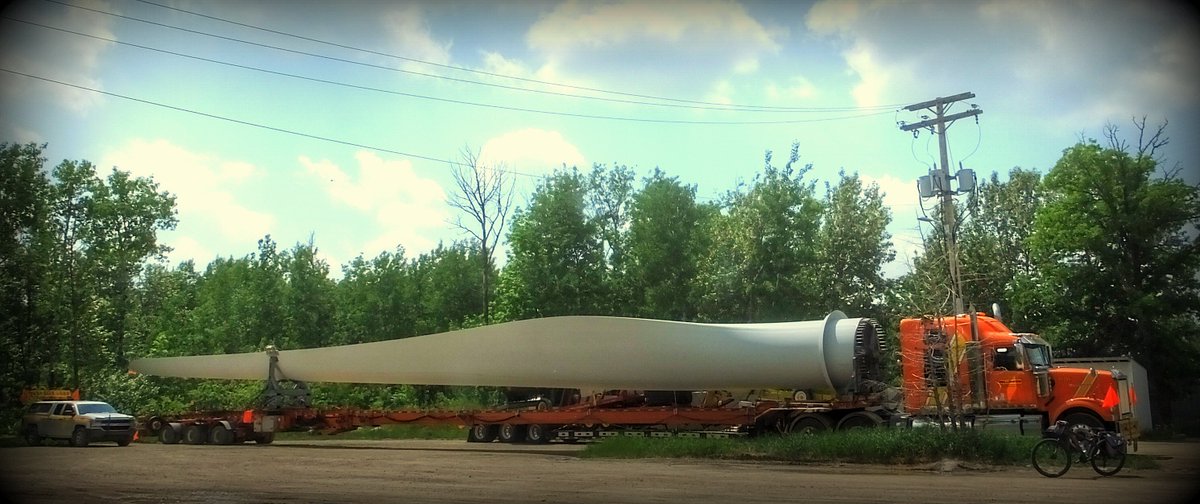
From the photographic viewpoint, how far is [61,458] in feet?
70.8

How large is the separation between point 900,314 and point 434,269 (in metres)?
32.2

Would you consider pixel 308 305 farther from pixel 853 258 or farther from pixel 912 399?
pixel 912 399

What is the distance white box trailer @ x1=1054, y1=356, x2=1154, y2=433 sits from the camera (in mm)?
26328

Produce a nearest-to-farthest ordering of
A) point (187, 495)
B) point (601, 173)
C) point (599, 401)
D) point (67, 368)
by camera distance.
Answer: point (187, 495) → point (599, 401) → point (67, 368) → point (601, 173)

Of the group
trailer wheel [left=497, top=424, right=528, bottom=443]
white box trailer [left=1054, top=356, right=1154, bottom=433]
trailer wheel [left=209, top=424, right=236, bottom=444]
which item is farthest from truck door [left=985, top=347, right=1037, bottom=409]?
trailer wheel [left=209, top=424, right=236, bottom=444]

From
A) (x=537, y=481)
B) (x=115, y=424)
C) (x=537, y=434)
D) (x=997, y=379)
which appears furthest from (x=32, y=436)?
(x=997, y=379)

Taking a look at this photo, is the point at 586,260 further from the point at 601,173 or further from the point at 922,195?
the point at 922,195

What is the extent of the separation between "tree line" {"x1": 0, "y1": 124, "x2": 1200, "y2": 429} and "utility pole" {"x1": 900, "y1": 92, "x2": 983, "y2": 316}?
2.51ft

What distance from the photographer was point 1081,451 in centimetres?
1588

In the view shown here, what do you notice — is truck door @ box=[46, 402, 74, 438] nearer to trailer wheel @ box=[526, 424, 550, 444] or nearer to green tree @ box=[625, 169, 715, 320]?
trailer wheel @ box=[526, 424, 550, 444]

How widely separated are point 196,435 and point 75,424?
3.39m

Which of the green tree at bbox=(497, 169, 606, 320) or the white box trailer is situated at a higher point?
the green tree at bbox=(497, 169, 606, 320)

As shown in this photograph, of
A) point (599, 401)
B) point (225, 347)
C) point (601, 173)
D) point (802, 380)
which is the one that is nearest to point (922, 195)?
point (802, 380)

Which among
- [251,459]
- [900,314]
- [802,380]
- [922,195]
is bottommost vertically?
[251,459]
